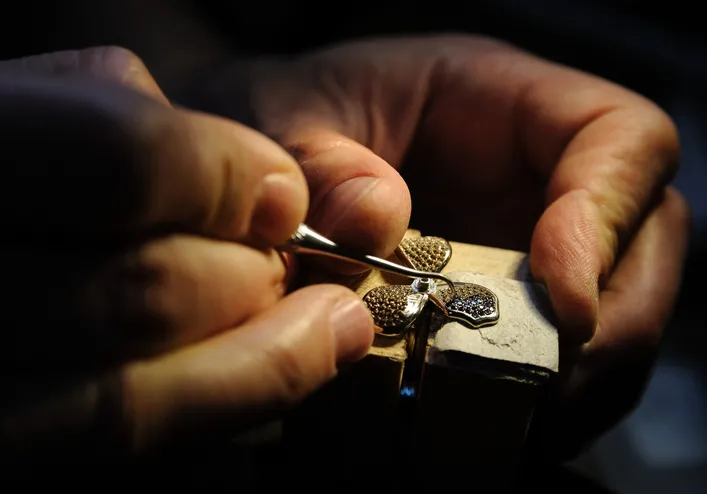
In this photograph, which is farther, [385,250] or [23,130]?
[385,250]

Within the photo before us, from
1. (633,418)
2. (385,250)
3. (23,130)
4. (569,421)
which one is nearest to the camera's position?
(23,130)

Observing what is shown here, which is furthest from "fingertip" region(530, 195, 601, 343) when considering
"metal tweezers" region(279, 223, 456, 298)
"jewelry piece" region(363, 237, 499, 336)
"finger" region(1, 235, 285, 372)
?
"finger" region(1, 235, 285, 372)

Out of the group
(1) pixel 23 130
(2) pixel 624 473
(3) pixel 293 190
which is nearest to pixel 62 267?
(1) pixel 23 130

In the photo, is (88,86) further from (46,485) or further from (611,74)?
(611,74)

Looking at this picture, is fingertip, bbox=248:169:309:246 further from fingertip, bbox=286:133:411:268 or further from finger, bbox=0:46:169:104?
finger, bbox=0:46:169:104

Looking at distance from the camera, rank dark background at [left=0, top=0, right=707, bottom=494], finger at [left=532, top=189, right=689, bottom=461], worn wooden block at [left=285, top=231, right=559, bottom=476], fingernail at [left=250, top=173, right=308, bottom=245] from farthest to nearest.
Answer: dark background at [left=0, top=0, right=707, bottom=494] < finger at [left=532, top=189, right=689, bottom=461] < worn wooden block at [left=285, top=231, right=559, bottom=476] < fingernail at [left=250, top=173, right=308, bottom=245]

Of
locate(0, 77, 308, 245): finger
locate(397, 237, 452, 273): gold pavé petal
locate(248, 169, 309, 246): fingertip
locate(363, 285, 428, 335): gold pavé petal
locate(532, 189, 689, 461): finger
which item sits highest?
locate(0, 77, 308, 245): finger
